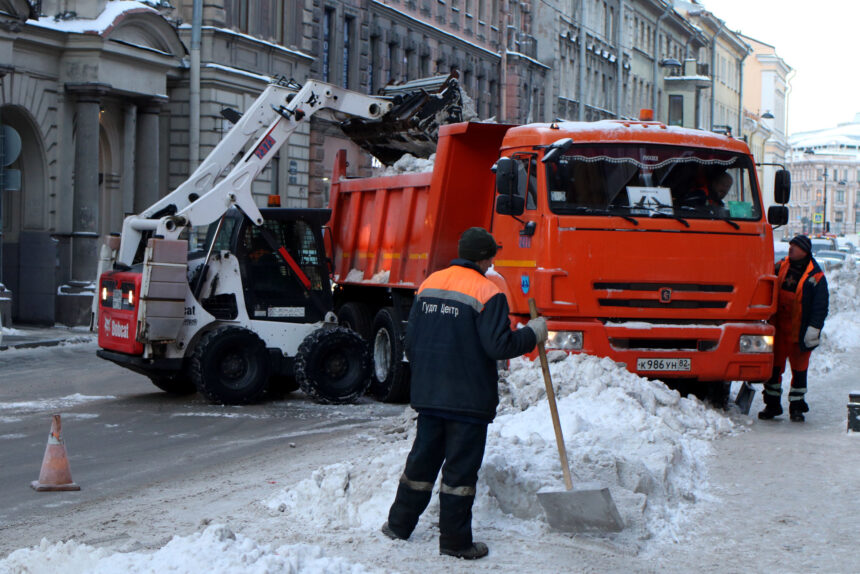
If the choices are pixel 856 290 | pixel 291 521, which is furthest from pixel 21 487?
pixel 856 290

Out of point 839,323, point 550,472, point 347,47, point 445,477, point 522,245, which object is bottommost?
point 550,472

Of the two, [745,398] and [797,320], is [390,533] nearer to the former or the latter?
[797,320]

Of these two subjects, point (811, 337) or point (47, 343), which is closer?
point (811, 337)

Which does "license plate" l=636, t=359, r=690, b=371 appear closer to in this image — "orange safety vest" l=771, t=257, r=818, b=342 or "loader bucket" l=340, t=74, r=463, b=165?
"orange safety vest" l=771, t=257, r=818, b=342

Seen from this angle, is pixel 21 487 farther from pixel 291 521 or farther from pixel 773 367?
pixel 773 367

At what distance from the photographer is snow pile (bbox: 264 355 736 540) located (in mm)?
7176

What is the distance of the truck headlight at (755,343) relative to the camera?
1148 cm

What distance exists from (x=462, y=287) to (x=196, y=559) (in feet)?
6.29

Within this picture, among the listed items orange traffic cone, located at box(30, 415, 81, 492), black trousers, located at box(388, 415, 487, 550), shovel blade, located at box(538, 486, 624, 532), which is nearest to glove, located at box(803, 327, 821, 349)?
shovel blade, located at box(538, 486, 624, 532)

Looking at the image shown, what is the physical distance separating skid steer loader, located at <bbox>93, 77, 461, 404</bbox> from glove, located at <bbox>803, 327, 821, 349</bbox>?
177 inches

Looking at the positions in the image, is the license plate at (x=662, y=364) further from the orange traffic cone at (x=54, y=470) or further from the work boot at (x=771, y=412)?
the orange traffic cone at (x=54, y=470)

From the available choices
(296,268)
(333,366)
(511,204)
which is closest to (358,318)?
(296,268)

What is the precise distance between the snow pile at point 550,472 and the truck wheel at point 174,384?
4.37 m

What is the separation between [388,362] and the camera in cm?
1392
